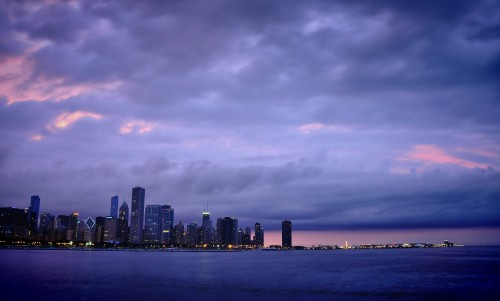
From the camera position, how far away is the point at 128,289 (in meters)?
74.0

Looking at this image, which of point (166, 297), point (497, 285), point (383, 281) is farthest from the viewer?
point (383, 281)

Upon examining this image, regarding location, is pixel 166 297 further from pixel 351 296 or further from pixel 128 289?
pixel 351 296

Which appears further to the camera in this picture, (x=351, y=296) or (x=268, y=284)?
(x=268, y=284)

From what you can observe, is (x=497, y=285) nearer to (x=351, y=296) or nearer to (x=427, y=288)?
(x=427, y=288)

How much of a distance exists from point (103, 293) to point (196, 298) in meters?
16.6

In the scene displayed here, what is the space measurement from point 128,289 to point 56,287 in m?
15.6

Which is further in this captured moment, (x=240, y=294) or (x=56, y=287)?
(x=56, y=287)

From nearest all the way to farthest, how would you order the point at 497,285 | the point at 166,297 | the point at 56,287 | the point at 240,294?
the point at 166,297
the point at 240,294
the point at 56,287
the point at 497,285

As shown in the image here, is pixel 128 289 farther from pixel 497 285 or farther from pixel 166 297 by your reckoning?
pixel 497 285

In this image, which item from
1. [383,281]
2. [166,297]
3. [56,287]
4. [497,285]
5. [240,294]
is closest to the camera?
[166,297]

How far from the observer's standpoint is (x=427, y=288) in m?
80.1

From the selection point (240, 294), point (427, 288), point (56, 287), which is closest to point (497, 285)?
point (427, 288)

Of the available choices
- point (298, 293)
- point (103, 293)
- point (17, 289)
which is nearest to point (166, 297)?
point (103, 293)

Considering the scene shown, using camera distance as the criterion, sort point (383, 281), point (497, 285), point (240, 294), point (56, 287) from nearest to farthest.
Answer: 1. point (240, 294)
2. point (56, 287)
3. point (497, 285)
4. point (383, 281)
